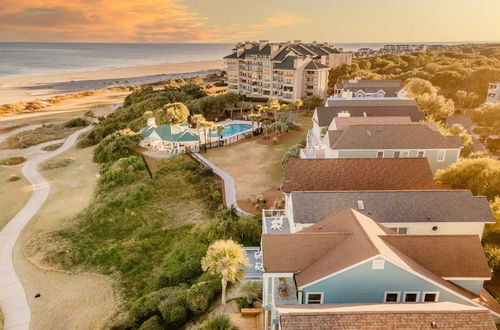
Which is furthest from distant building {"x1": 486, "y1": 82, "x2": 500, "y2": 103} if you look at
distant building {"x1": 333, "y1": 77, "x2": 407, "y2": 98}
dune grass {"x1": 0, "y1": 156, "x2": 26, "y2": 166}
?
dune grass {"x1": 0, "y1": 156, "x2": 26, "y2": 166}

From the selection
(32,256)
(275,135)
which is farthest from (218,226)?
(275,135)

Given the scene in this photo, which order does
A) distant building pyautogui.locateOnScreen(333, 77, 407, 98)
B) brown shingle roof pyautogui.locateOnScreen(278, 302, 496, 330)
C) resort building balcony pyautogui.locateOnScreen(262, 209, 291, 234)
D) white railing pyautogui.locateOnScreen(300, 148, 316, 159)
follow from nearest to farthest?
brown shingle roof pyautogui.locateOnScreen(278, 302, 496, 330)
resort building balcony pyautogui.locateOnScreen(262, 209, 291, 234)
white railing pyautogui.locateOnScreen(300, 148, 316, 159)
distant building pyautogui.locateOnScreen(333, 77, 407, 98)

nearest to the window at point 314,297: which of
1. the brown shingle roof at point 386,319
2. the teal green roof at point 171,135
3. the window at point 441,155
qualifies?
the brown shingle roof at point 386,319

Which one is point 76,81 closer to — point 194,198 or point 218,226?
point 194,198

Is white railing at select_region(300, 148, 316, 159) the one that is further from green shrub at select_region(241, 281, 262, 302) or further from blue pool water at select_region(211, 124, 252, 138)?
blue pool water at select_region(211, 124, 252, 138)

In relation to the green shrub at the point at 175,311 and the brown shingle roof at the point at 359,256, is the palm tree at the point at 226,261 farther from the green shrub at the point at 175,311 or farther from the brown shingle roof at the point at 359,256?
the green shrub at the point at 175,311

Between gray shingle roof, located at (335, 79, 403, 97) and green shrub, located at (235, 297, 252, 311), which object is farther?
gray shingle roof, located at (335, 79, 403, 97)

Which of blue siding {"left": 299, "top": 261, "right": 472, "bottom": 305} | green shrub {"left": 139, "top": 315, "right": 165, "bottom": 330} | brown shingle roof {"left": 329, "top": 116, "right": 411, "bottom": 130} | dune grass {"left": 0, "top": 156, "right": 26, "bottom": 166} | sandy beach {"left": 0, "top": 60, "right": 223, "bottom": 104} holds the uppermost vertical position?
brown shingle roof {"left": 329, "top": 116, "right": 411, "bottom": 130}

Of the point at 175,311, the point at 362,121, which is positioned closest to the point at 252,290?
the point at 175,311
